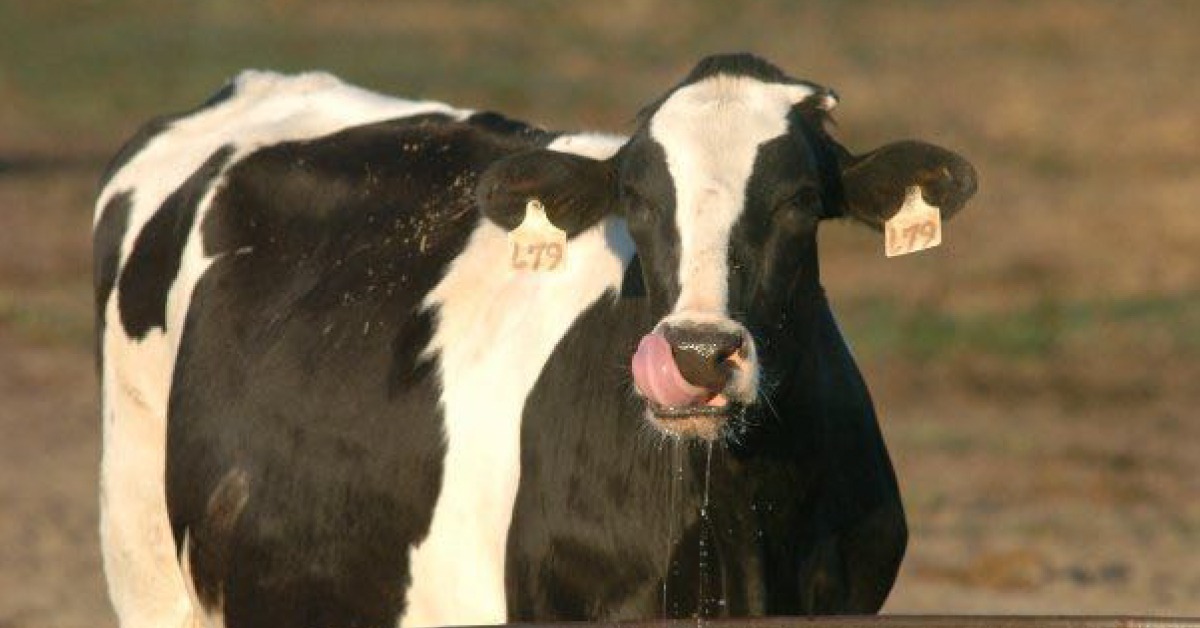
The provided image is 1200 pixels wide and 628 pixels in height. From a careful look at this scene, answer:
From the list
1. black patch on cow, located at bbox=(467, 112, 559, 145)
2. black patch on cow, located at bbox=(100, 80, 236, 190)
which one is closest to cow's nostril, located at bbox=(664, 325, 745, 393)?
black patch on cow, located at bbox=(467, 112, 559, 145)

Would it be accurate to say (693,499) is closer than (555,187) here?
Yes

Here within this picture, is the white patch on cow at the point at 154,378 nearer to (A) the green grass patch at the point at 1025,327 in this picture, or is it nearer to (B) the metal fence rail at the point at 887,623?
(B) the metal fence rail at the point at 887,623

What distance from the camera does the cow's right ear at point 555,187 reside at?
6379 millimetres

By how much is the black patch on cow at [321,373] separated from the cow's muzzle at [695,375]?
109cm

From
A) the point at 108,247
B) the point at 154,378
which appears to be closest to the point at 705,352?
the point at 154,378

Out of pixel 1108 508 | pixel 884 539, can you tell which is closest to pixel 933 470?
pixel 1108 508

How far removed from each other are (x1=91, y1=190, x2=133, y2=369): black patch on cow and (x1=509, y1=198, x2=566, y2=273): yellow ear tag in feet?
7.78

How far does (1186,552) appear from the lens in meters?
12.2

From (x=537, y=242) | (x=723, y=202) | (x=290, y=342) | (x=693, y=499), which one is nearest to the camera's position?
(x=723, y=202)

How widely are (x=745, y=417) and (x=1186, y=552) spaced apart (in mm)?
6517

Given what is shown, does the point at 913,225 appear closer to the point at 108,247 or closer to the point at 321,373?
the point at 321,373

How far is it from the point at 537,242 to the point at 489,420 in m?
0.48

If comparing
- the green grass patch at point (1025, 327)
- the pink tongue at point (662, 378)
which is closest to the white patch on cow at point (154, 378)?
the pink tongue at point (662, 378)

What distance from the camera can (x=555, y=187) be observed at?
6395mm
